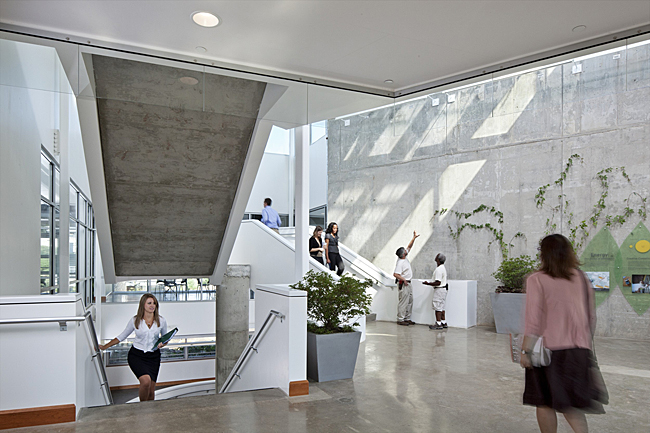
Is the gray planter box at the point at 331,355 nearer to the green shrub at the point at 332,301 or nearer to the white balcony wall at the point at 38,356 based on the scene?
the green shrub at the point at 332,301

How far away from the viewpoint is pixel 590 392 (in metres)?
2.86

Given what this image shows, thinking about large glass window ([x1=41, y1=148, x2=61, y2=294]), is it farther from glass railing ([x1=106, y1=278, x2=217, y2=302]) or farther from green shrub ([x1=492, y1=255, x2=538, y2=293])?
green shrub ([x1=492, y1=255, x2=538, y2=293])

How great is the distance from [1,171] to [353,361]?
4.16 m

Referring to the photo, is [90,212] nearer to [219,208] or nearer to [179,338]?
[179,338]

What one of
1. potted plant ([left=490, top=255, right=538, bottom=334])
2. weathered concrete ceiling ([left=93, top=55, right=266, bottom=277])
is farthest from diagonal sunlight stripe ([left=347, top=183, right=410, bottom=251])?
weathered concrete ceiling ([left=93, top=55, right=266, bottom=277])

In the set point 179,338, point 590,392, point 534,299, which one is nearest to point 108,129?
point 534,299

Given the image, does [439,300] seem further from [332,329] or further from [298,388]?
[298,388]

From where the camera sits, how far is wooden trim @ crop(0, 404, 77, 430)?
3.76 m

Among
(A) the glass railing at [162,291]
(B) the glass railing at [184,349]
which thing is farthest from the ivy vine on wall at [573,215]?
(B) the glass railing at [184,349]

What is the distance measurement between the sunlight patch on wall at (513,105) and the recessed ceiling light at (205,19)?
7620mm

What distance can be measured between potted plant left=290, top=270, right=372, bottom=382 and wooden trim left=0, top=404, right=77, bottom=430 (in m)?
2.38

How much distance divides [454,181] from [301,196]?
4.82m

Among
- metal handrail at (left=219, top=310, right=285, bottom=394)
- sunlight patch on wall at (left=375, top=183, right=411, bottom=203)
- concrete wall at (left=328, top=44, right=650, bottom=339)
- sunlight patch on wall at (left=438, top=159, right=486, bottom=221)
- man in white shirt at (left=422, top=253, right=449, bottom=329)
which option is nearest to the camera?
metal handrail at (left=219, top=310, right=285, bottom=394)

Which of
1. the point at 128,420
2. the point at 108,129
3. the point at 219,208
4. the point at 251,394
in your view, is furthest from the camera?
the point at 219,208
